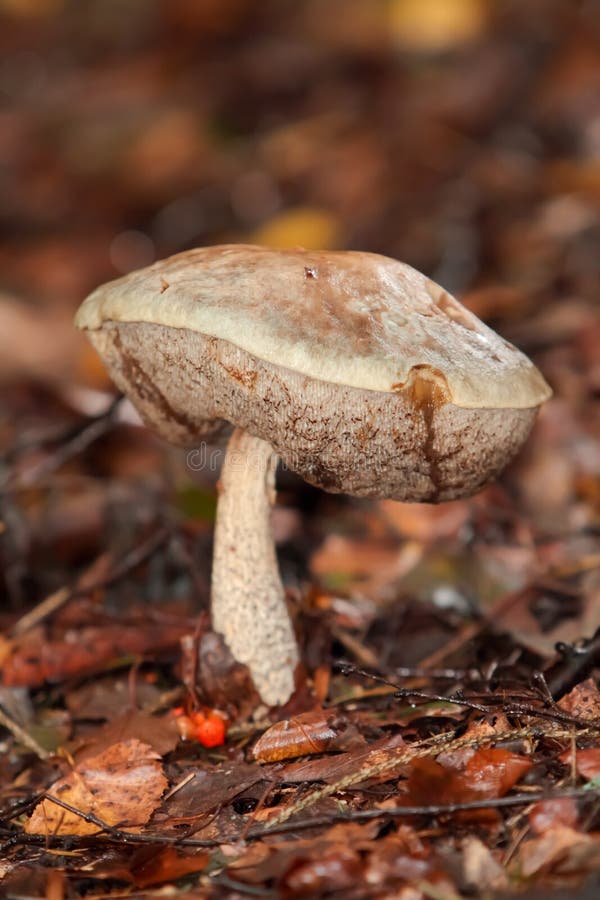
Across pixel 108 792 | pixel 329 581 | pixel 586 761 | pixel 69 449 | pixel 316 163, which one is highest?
pixel 316 163

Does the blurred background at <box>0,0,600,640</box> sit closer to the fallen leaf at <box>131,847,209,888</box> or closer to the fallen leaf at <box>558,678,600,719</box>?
the fallen leaf at <box>558,678,600,719</box>

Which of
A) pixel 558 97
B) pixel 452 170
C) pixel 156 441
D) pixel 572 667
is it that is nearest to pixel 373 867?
pixel 572 667

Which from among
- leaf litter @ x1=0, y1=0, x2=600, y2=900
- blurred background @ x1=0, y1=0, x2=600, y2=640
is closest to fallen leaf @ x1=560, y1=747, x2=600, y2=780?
leaf litter @ x1=0, y1=0, x2=600, y2=900

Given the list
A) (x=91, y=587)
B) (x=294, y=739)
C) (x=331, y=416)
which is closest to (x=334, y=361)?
(x=331, y=416)

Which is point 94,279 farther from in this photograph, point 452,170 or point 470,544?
point 470,544

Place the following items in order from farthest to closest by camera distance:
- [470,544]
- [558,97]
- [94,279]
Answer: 1. [558,97]
2. [94,279]
3. [470,544]

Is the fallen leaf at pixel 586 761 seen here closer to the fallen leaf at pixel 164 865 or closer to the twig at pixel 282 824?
the twig at pixel 282 824

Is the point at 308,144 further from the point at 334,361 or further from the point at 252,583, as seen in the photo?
the point at 334,361

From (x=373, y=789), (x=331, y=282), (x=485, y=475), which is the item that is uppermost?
(x=331, y=282)
